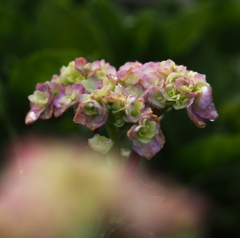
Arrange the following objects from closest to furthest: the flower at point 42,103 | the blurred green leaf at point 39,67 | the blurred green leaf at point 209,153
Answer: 1. the flower at point 42,103
2. the blurred green leaf at point 39,67
3. the blurred green leaf at point 209,153

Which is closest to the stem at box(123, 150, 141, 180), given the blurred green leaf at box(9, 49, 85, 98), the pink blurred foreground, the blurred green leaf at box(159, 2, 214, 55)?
the pink blurred foreground

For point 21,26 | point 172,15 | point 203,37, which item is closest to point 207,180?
point 203,37

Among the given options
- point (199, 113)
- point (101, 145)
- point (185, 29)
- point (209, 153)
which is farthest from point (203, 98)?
point (185, 29)

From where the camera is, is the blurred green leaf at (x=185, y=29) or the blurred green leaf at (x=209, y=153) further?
the blurred green leaf at (x=185, y=29)

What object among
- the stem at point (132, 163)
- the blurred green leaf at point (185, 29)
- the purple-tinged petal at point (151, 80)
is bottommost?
the blurred green leaf at point (185, 29)

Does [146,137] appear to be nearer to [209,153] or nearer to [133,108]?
[133,108]

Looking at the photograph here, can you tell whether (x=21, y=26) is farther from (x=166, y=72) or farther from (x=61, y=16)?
(x=166, y=72)

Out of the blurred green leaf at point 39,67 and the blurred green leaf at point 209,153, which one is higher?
the blurred green leaf at point 39,67

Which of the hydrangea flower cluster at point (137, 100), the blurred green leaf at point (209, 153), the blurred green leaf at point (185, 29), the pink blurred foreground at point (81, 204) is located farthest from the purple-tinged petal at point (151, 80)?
the blurred green leaf at point (185, 29)

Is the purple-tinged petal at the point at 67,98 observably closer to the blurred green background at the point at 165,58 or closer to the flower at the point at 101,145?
the flower at the point at 101,145
